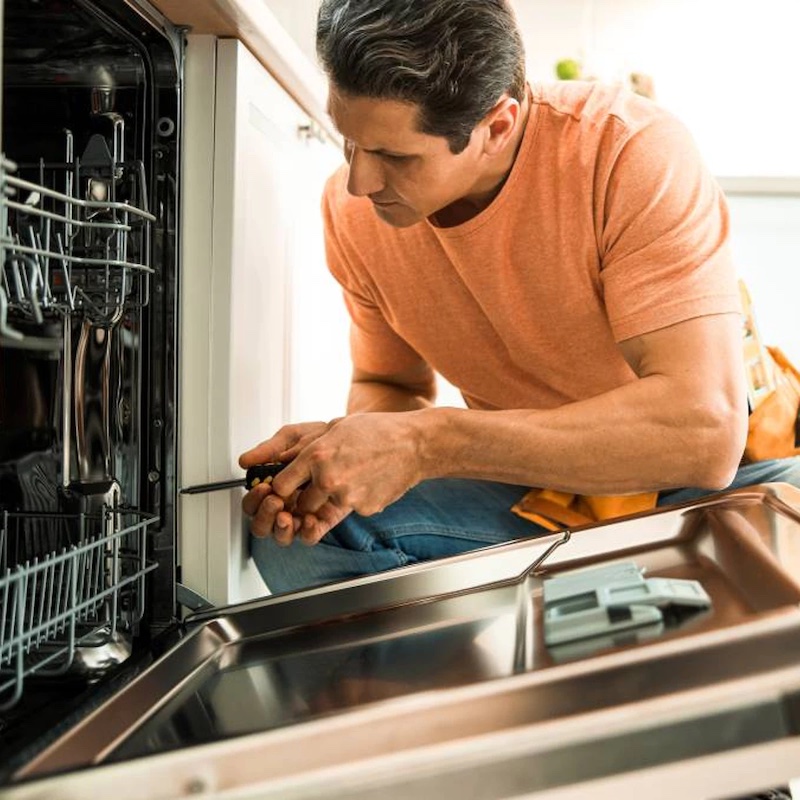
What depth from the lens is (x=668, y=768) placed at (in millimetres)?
594

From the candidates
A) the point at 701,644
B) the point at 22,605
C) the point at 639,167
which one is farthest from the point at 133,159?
the point at 701,644

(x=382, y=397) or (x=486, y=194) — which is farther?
(x=382, y=397)

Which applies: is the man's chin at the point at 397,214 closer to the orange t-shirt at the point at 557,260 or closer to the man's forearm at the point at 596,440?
the orange t-shirt at the point at 557,260

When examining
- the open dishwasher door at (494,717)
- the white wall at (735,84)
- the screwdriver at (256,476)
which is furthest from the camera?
the white wall at (735,84)

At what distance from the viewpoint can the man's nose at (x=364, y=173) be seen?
4.01ft

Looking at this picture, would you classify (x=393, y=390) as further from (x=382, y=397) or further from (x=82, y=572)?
(x=82, y=572)

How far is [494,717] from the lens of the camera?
0.64 metres

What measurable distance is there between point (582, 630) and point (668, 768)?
176 mm

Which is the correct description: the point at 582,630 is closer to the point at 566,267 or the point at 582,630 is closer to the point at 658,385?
the point at 658,385

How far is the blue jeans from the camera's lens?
139 centimetres

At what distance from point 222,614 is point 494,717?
18.7 inches

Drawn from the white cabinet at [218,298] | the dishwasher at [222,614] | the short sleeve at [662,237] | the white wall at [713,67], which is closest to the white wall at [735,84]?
the white wall at [713,67]

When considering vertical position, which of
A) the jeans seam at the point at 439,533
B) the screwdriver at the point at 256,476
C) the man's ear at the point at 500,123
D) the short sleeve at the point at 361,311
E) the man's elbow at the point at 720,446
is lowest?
the jeans seam at the point at 439,533

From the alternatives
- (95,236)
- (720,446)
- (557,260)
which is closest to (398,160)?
(557,260)
